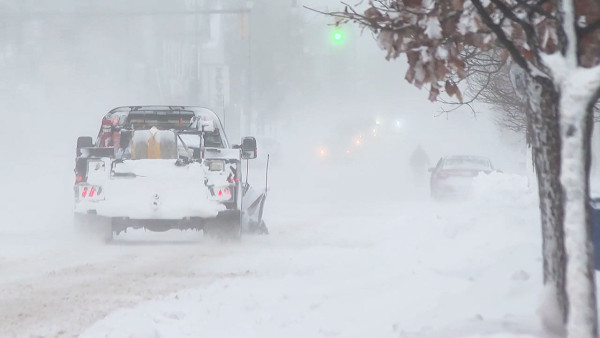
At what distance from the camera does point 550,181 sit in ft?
16.8

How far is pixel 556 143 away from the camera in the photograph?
5.05m

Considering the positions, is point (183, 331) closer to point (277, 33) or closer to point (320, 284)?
point (320, 284)

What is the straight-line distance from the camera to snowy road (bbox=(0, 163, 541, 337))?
6.98 metres

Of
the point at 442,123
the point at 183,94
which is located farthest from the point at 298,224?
the point at 442,123

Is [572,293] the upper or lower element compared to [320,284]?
upper

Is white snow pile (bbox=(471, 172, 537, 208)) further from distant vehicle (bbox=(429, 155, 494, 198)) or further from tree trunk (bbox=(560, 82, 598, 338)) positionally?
tree trunk (bbox=(560, 82, 598, 338))

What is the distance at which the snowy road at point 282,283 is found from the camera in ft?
22.9

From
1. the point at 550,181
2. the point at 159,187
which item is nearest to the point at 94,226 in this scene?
the point at 159,187

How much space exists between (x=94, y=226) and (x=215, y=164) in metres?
1.99

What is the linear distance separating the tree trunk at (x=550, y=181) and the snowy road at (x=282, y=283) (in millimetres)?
324

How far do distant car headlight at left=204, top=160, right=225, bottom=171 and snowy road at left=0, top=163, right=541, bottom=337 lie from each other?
1090mm

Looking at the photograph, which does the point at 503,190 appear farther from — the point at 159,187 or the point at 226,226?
the point at 159,187

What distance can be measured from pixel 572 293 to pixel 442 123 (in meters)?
143

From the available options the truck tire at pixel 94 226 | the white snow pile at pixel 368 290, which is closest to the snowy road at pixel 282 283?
the white snow pile at pixel 368 290
